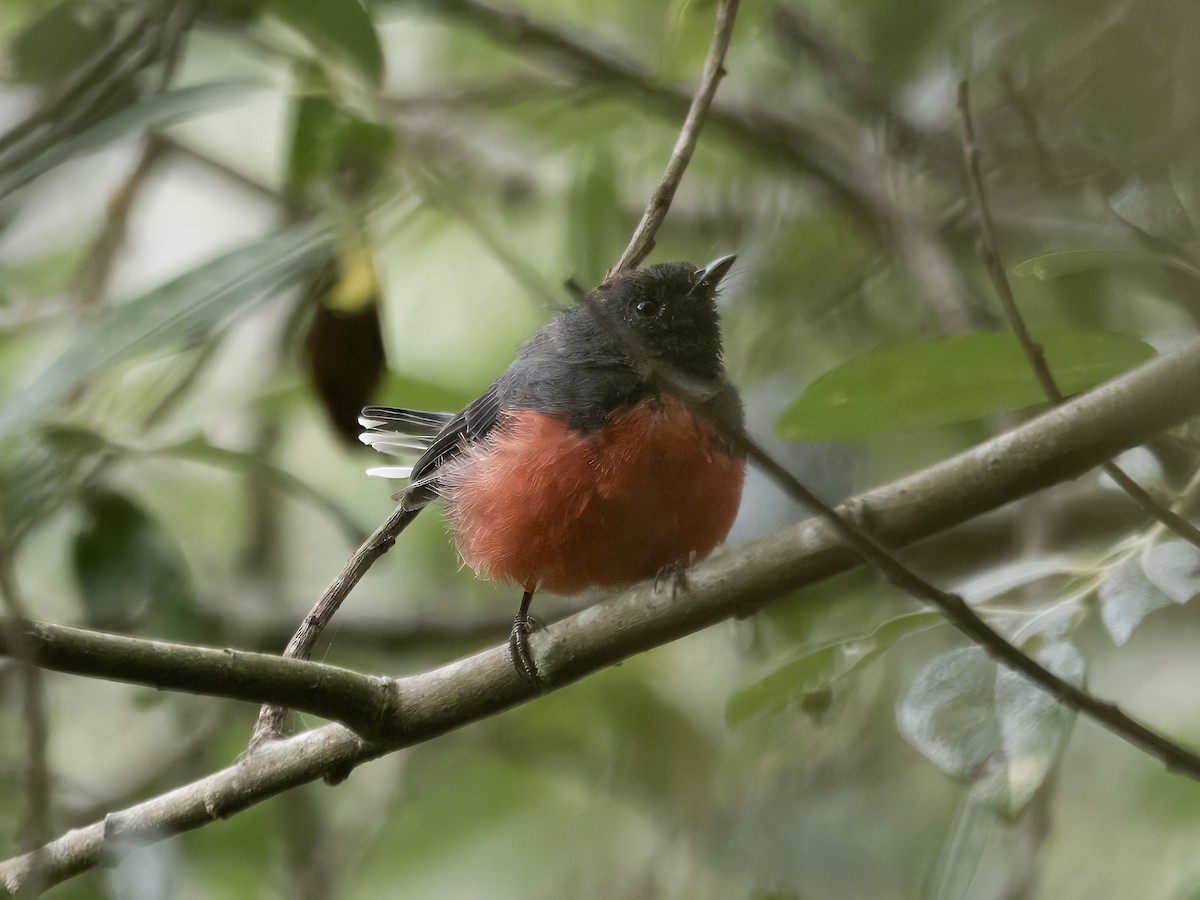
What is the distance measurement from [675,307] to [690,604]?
1540 mm

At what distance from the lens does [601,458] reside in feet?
11.1

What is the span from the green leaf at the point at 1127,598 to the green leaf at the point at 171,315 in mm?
2106

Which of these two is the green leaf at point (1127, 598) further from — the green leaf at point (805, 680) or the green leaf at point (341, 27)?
the green leaf at point (341, 27)

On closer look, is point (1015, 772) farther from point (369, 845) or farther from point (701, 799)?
point (369, 845)

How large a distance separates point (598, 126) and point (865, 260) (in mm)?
1135

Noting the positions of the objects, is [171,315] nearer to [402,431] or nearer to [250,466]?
[250,466]

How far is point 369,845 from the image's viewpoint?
15.3 ft

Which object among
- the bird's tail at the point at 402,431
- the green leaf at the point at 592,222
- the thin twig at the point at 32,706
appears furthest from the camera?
the bird's tail at the point at 402,431

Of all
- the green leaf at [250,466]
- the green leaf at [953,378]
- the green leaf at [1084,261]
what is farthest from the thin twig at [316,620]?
the green leaf at [1084,261]

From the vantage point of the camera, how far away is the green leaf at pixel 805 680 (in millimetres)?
2745

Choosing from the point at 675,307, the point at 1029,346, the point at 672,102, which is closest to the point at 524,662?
the point at 1029,346

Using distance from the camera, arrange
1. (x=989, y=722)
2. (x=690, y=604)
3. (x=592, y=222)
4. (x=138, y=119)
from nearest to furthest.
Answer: (x=989, y=722) → (x=690, y=604) → (x=138, y=119) → (x=592, y=222)

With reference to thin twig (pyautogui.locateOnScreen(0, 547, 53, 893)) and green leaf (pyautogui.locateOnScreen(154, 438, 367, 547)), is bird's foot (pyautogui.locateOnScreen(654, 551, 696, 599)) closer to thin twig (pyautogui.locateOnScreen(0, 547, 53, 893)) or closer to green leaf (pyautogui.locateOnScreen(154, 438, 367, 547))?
green leaf (pyautogui.locateOnScreen(154, 438, 367, 547))

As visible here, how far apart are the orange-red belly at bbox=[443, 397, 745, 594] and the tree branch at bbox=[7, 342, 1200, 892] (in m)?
0.53
